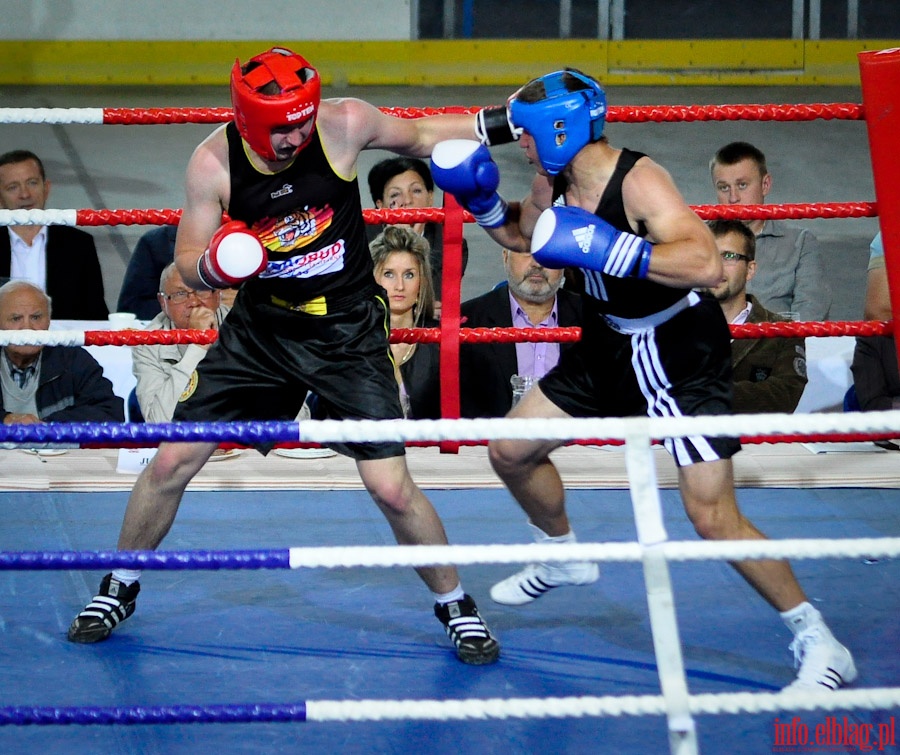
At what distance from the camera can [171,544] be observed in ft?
9.98

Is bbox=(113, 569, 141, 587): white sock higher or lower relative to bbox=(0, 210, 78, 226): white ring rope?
lower

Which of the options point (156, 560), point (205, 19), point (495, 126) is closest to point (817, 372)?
point (495, 126)

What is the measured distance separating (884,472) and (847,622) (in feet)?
3.07

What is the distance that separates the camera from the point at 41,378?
12.2 ft

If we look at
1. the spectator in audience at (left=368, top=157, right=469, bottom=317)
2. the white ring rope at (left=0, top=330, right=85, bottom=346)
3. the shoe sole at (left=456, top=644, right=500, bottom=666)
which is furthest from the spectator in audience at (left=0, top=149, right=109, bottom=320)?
the shoe sole at (left=456, top=644, right=500, bottom=666)

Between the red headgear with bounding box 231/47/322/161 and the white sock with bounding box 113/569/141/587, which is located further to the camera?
the white sock with bounding box 113/569/141/587

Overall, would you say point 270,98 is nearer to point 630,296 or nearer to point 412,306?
point 630,296

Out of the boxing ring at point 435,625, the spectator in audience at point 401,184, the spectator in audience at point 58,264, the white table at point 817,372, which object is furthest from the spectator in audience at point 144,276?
the boxing ring at point 435,625

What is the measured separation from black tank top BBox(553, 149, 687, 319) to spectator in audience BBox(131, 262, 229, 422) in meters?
1.43

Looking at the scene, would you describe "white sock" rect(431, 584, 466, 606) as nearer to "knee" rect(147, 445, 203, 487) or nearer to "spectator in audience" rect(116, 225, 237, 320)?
"knee" rect(147, 445, 203, 487)

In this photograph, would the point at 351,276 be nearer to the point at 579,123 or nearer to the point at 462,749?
the point at 579,123

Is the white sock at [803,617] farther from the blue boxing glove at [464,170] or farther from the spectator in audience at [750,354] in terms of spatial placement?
the spectator in audience at [750,354]

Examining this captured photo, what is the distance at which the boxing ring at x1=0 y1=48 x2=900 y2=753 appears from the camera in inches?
64.2

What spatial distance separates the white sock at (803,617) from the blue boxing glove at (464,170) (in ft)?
3.42
